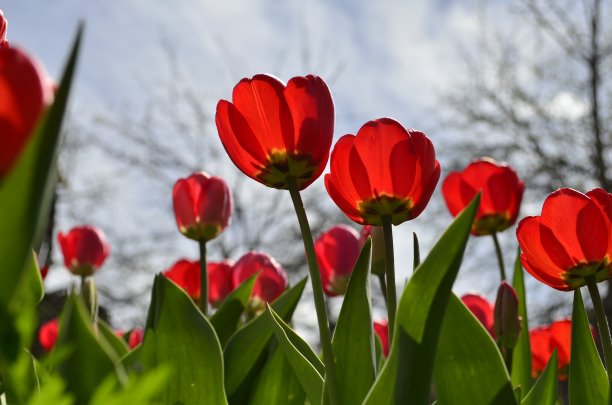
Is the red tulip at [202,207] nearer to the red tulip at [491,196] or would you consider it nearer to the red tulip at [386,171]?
the red tulip at [491,196]

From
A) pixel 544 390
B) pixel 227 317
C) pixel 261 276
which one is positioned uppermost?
pixel 261 276

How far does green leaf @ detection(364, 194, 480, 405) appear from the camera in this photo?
43cm

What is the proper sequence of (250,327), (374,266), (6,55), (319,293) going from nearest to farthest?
1. (6,55)
2. (319,293)
3. (250,327)
4. (374,266)

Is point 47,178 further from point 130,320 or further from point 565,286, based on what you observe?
point 130,320

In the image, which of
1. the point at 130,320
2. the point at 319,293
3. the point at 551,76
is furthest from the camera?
the point at 130,320

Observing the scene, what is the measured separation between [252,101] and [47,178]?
1.17 feet

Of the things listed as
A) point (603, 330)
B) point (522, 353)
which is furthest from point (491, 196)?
point (603, 330)

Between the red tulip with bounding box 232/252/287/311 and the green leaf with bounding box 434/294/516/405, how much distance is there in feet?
2.04

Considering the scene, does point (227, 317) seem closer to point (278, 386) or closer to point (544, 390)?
point (278, 386)

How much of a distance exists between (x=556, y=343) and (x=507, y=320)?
249mm

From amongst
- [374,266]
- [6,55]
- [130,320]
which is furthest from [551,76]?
[6,55]

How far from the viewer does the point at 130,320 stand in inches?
389

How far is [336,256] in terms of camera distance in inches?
47.9

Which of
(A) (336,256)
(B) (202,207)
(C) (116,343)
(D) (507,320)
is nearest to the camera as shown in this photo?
(D) (507,320)
